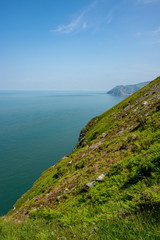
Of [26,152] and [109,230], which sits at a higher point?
[109,230]

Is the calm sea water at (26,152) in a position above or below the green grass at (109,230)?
below

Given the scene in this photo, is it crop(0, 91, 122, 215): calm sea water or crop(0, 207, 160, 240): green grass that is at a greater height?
crop(0, 207, 160, 240): green grass

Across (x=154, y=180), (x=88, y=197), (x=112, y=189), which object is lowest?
(x=88, y=197)

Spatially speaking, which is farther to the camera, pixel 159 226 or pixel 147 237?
pixel 159 226

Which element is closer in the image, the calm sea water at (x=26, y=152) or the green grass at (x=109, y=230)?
the green grass at (x=109, y=230)

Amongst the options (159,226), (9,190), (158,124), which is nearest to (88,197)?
(159,226)

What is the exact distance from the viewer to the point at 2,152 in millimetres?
81250

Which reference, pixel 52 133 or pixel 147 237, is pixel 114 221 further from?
pixel 52 133

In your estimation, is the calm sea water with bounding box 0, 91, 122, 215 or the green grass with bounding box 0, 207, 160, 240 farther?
the calm sea water with bounding box 0, 91, 122, 215

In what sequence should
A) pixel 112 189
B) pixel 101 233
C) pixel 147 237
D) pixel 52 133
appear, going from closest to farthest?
pixel 147 237, pixel 101 233, pixel 112 189, pixel 52 133

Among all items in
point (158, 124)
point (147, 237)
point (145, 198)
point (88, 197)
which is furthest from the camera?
point (158, 124)

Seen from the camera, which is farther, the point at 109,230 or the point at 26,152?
the point at 26,152

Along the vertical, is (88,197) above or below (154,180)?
below

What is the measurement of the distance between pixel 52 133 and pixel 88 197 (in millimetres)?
104951
